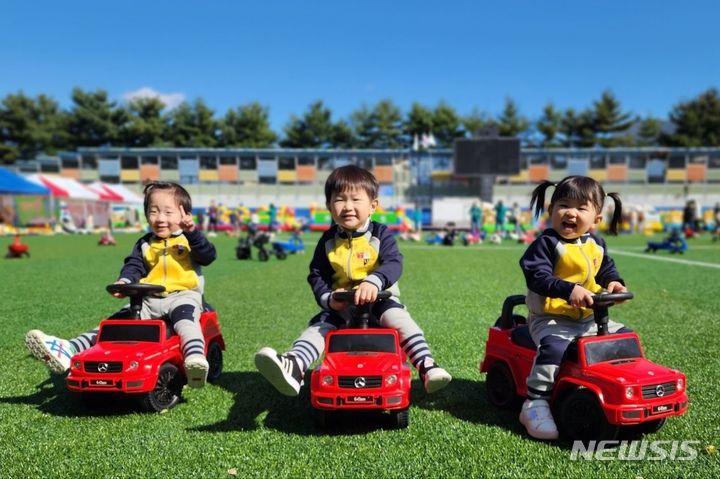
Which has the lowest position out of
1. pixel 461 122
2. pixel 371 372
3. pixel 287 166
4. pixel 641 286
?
pixel 641 286

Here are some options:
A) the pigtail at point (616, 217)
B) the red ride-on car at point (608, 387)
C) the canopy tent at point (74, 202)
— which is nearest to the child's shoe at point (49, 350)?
the red ride-on car at point (608, 387)

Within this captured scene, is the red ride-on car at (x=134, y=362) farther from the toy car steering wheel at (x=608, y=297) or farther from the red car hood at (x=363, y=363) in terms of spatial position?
the toy car steering wheel at (x=608, y=297)

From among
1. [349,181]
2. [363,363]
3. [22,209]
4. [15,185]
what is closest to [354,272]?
[349,181]

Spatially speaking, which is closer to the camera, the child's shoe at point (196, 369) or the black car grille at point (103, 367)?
the black car grille at point (103, 367)

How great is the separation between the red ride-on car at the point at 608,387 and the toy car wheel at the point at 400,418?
2.23 feet

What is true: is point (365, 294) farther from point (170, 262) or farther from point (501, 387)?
point (170, 262)

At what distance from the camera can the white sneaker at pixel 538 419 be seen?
245cm

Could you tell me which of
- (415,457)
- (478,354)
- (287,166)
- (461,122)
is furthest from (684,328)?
(461,122)

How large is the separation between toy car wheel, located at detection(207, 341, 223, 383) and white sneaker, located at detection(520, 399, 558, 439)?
79.8 inches

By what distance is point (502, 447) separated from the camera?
240cm

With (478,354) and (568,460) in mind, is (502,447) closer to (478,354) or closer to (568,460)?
(568,460)

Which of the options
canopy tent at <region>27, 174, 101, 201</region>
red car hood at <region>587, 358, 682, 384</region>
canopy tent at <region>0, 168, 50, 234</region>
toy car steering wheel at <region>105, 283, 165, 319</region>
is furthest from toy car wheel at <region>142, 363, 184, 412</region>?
canopy tent at <region>27, 174, 101, 201</region>

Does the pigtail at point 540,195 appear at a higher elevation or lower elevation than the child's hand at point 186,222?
higher

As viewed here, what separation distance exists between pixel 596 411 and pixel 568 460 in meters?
0.31
